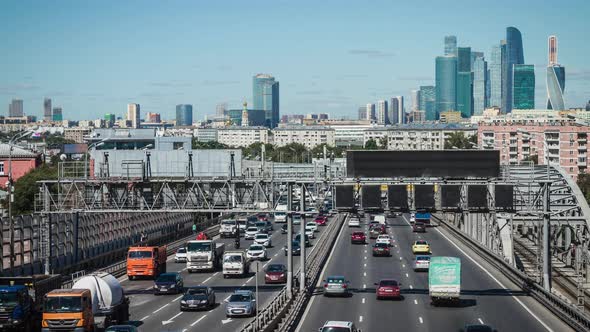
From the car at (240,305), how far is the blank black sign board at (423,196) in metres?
12.8

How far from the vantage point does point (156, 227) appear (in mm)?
100188

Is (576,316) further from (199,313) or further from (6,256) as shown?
(6,256)

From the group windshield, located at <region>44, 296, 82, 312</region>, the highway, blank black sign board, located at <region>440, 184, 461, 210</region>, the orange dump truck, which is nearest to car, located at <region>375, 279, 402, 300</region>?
the highway

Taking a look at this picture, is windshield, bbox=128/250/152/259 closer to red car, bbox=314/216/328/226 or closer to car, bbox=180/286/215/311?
car, bbox=180/286/215/311

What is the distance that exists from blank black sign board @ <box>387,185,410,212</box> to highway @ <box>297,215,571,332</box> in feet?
17.3

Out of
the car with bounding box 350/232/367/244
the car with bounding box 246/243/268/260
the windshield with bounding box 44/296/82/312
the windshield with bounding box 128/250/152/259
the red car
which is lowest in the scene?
the red car

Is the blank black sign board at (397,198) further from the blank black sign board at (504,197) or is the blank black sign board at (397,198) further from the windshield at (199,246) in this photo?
the windshield at (199,246)

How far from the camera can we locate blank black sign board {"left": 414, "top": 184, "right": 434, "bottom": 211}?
193ft

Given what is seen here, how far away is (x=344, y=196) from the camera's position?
5884 centimetres

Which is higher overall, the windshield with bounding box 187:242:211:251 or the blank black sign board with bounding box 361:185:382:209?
the blank black sign board with bounding box 361:185:382:209

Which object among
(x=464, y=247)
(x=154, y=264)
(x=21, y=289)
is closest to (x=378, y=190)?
(x=154, y=264)

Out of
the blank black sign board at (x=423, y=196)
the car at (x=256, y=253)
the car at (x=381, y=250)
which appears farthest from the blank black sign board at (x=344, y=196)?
the car at (x=381, y=250)

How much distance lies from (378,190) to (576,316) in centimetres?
1493

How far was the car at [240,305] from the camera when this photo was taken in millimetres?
49594
